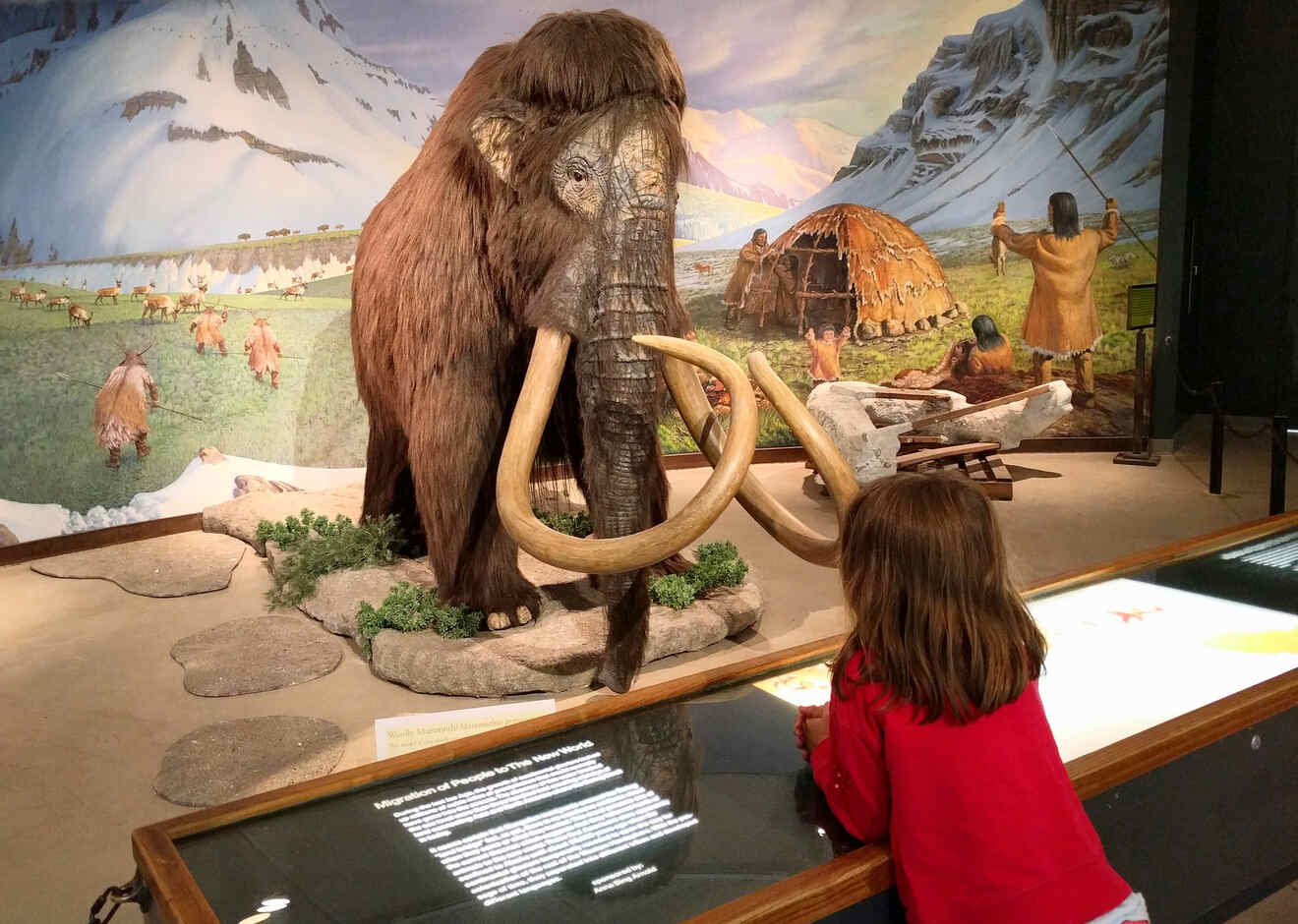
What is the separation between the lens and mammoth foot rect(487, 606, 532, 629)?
3.61m

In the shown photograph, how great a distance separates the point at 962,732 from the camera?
139 cm

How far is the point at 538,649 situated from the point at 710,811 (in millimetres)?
1861

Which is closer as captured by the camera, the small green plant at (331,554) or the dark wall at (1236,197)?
the small green plant at (331,554)

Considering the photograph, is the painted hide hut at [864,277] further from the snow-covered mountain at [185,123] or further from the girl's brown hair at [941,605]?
the girl's brown hair at [941,605]

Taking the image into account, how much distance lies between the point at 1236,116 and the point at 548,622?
20.7ft

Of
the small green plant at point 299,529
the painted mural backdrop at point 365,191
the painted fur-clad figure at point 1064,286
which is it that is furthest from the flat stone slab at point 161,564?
the painted fur-clad figure at point 1064,286

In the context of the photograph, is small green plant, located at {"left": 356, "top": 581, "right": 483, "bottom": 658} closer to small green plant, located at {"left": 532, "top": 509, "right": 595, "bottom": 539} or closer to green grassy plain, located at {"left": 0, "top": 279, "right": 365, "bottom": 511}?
small green plant, located at {"left": 532, "top": 509, "right": 595, "bottom": 539}

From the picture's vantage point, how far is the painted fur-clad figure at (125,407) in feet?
18.4

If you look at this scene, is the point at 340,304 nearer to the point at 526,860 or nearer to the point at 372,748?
the point at 372,748

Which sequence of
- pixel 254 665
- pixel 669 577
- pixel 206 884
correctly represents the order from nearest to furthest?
1. pixel 206 884
2. pixel 254 665
3. pixel 669 577

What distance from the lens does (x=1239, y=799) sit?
199 centimetres

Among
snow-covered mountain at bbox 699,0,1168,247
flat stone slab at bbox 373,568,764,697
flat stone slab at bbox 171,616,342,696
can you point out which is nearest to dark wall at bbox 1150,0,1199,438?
snow-covered mountain at bbox 699,0,1168,247

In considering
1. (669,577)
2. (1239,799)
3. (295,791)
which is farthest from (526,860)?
(669,577)

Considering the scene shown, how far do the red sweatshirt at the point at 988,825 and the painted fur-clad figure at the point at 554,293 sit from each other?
3.19ft
